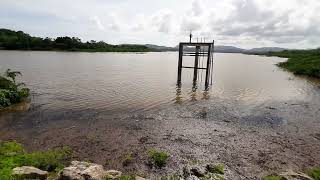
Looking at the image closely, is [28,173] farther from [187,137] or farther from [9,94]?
[9,94]

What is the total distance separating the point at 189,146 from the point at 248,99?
11812 millimetres

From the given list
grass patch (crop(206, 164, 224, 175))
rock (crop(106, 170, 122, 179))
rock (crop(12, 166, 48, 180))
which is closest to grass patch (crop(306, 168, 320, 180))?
grass patch (crop(206, 164, 224, 175))

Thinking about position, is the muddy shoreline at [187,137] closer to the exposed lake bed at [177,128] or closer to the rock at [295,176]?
the exposed lake bed at [177,128]

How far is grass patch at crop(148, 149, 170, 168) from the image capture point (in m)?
9.63

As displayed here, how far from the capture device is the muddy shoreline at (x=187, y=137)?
33.0 ft

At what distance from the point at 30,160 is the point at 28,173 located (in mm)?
1397

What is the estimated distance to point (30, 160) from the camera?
888 cm

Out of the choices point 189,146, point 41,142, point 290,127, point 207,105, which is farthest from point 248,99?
point 41,142

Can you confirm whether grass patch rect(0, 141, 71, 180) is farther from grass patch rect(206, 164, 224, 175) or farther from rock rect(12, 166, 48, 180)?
grass patch rect(206, 164, 224, 175)

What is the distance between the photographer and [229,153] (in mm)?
10883

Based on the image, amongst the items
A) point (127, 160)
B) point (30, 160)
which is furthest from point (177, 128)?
point (30, 160)

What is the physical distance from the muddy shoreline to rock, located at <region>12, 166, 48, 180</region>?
2.20m

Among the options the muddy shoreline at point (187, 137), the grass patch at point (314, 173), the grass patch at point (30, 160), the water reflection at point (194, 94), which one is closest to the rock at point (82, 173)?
the grass patch at point (30, 160)

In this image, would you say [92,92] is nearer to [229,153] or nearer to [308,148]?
[229,153]
